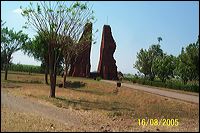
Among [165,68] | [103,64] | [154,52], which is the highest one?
[154,52]

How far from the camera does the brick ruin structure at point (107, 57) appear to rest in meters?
56.2

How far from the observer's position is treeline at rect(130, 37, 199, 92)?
9.49 metres

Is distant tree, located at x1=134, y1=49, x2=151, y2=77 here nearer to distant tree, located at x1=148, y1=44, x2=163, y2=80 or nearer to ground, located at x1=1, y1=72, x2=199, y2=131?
distant tree, located at x1=148, y1=44, x2=163, y2=80

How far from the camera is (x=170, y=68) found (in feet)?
107

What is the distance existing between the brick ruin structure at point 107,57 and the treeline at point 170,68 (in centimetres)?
503

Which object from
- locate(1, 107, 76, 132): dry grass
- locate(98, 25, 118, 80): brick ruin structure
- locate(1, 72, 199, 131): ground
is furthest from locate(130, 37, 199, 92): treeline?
locate(98, 25, 118, 80): brick ruin structure

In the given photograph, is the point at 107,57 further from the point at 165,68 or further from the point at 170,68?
the point at 170,68

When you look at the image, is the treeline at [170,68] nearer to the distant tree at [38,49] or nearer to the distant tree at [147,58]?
the distant tree at [147,58]

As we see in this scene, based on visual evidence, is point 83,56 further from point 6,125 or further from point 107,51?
point 6,125

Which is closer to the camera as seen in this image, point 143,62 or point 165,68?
point 165,68

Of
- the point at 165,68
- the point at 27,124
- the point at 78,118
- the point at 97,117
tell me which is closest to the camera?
the point at 27,124

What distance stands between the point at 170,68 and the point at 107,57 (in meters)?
26.6

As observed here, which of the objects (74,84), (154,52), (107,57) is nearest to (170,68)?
(74,84)

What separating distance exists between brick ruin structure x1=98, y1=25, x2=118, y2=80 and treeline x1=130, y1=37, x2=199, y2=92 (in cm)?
503
